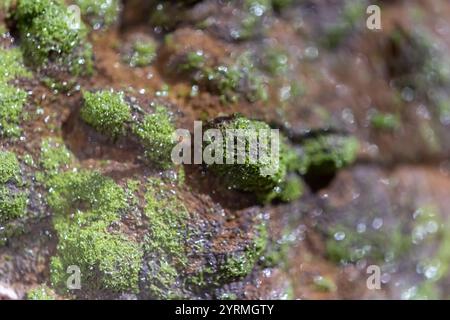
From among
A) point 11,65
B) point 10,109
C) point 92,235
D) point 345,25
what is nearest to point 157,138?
point 92,235

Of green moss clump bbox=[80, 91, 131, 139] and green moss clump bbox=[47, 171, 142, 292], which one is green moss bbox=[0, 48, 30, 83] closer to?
green moss clump bbox=[80, 91, 131, 139]

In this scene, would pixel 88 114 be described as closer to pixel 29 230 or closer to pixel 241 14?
pixel 29 230

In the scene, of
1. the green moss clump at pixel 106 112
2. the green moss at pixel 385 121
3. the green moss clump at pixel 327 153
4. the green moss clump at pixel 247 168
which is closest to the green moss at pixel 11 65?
the green moss clump at pixel 106 112

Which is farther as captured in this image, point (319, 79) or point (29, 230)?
point (319, 79)

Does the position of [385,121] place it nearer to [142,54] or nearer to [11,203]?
[142,54]

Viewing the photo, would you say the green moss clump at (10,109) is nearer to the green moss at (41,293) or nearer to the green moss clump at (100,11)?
the green moss clump at (100,11)
